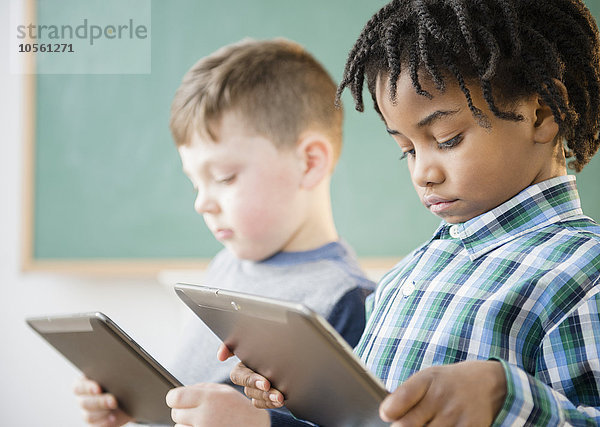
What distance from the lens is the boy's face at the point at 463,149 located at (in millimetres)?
587

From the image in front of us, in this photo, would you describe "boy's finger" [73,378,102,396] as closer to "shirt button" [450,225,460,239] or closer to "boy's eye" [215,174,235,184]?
"boy's eye" [215,174,235,184]

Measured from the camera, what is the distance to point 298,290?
93cm

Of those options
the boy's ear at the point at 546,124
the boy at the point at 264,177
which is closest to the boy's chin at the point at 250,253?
the boy at the point at 264,177

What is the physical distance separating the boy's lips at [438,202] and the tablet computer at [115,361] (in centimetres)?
32

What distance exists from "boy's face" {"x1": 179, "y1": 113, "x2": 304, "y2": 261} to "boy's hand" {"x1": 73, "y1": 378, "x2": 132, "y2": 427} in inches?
10.5

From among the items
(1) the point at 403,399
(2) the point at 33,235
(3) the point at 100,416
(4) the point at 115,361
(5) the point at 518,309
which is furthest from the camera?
(2) the point at 33,235

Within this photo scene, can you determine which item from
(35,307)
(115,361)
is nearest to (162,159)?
(35,307)

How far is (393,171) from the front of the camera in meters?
1.51

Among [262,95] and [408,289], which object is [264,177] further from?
[408,289]

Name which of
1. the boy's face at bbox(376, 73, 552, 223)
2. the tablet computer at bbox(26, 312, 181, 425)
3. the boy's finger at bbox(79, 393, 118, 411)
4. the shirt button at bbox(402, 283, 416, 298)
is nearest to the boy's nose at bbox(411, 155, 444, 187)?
the boy's face at bbox(376, 73, 552, 223)

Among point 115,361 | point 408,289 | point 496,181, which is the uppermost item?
point 496,181

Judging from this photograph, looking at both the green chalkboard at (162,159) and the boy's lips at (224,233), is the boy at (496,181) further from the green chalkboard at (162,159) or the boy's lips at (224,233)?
the green chalkboard at (162,159)

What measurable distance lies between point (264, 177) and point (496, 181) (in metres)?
0.42

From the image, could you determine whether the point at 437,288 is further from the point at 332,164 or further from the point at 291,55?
the point at 291,55
